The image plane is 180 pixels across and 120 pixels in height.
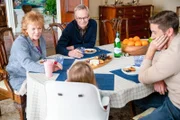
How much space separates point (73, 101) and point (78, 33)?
1495 millimetres

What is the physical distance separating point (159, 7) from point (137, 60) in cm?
409

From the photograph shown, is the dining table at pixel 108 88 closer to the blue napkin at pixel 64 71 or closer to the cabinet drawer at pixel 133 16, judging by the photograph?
the blue napkin at pixel 64 71

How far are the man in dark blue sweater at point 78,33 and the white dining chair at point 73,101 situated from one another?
1.15 m

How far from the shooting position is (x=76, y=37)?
8.72ft

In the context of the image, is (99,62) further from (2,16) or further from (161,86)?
(2,16)

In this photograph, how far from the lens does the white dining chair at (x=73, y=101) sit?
123cm

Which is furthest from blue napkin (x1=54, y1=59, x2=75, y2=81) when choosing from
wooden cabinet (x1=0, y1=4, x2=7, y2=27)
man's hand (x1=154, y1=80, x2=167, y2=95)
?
wooden cabinet (x1=0, y1=4, x2=7, y2=27)

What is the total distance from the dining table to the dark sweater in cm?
78

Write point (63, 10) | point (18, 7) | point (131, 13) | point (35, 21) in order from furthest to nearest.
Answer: point (18, 7)
point (131, 13)
point (63, 10)
point (35, 21)

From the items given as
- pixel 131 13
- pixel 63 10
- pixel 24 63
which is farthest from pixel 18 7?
pixel 24 63

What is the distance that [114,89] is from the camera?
1532 mm

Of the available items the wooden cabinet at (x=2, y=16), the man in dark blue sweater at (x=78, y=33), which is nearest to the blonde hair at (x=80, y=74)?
the man in dark blue sweater at (x=78, y=33)

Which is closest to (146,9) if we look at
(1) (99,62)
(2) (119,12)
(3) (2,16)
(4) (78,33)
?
(2) (119,12)

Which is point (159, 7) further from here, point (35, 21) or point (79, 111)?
point (79, 111)
